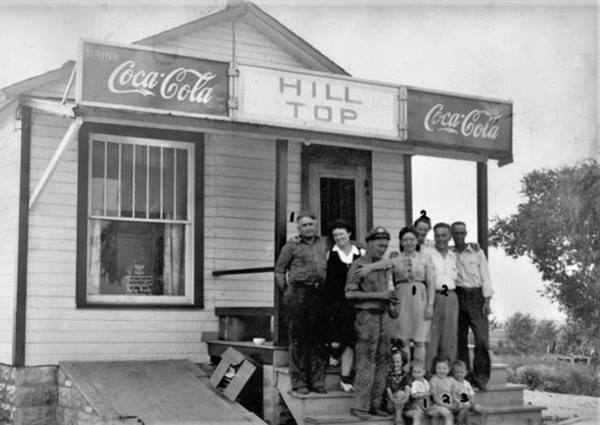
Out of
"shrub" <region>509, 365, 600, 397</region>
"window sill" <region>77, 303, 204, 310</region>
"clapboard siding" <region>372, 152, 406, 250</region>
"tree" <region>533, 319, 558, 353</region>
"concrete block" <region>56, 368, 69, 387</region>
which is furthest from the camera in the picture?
"tree" <region>533, 319, 558, 353</region>

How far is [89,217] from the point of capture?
1015 cm

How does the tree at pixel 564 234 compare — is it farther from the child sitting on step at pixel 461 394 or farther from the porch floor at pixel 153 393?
the porch floor at pixel 153 393

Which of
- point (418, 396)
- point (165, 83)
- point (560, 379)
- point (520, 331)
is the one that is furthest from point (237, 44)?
point (520, 331)

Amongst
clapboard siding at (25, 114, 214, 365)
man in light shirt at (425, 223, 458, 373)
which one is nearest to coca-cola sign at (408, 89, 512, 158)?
man in light shirt at (425, 223, 458, 373)

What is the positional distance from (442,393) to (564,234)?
18805 millimetres

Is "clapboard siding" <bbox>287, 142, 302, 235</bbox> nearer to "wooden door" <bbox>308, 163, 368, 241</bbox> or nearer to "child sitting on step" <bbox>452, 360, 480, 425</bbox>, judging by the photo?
"wooden door" <bbox>308, 163, 368, 241</bbox>

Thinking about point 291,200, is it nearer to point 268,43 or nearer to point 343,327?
point 268,43

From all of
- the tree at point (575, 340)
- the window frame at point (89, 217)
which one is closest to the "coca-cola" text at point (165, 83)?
the window frame at point (89, 217)

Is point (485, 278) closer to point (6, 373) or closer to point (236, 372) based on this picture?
point (236, 372)

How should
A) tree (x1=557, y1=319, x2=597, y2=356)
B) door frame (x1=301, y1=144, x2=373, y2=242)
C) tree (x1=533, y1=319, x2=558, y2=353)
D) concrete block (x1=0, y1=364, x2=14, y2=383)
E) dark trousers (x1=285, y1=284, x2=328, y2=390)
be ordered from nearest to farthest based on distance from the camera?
1. dark trousers (x1=285, y1=284, x2=328, y2=390)
2. concrete block (x1=0, y1=364, x2=14, y2=383)
3. door frame (x1=301, y1=144, x2=373, y2=242)
4. tree (x1=557, y1=319, x2=597, y2=356)
5. tree (x1=533, y1=319, x2=558, y2=353)

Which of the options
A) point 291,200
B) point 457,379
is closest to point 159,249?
point 291,200

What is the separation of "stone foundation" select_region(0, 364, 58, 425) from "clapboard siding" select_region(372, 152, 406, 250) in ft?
16.7

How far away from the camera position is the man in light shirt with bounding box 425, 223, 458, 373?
8.90 m

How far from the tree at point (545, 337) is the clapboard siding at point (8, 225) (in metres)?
20.0
